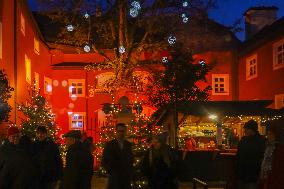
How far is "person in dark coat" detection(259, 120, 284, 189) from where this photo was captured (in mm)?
8164

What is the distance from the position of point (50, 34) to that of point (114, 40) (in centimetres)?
862

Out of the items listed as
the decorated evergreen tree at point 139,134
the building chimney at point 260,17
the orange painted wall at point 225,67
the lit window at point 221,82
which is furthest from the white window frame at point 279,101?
the decorated evergreen tree at point 139,134

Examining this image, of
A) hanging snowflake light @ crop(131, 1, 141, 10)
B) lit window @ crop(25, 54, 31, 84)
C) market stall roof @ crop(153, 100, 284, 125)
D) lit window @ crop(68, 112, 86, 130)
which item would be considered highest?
hanging snowflake light @ crop(131, 1, 141, 10)

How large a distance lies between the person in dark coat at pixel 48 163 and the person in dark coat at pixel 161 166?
2423 mm

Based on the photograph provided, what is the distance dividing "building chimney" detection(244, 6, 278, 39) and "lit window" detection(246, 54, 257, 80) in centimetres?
429

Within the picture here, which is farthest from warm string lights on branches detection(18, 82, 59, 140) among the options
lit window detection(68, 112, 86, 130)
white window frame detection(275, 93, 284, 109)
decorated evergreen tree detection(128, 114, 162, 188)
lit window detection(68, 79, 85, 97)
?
lit window detection(68, 79, 85, 97)

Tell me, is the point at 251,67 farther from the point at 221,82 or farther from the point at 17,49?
the point at 17,49

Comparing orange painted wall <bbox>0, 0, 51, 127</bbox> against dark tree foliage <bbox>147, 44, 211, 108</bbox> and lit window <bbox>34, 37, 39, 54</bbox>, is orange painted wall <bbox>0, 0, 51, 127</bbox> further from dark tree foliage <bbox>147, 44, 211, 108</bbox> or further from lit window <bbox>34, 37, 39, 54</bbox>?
dark tree foliage <bbox>147, 44, 211, 108</bbox>

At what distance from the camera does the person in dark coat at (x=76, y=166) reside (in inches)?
381

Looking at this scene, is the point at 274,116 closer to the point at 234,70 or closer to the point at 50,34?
the point at 234,70

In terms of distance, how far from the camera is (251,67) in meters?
34.3

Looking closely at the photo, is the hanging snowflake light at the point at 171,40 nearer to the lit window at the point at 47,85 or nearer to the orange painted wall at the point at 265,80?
the orange painted wall at the point at 265,80

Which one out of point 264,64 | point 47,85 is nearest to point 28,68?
point 47,85

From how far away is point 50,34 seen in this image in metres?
37.1
